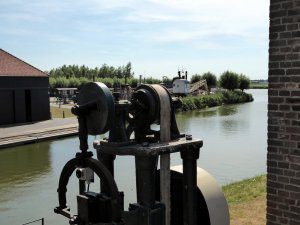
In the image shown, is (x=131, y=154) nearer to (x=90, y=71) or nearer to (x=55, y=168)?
(x=55, y=168)

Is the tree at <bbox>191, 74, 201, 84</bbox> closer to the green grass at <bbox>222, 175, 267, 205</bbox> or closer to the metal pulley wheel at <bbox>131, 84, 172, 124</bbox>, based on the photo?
the green grass at <bbox>222, 175, 267, 205</bbox>

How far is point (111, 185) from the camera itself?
328 cm

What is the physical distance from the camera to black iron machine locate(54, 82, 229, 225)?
3379 millimetres

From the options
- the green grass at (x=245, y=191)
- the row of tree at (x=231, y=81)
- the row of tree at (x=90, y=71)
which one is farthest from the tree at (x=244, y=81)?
the green grass at (x=245, y=191)

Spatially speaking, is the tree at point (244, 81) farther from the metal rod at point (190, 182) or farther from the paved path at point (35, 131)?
the metal rod at point (190, 182)

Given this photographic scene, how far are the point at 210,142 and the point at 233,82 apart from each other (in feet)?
179

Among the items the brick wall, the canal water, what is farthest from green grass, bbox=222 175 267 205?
the brick wall

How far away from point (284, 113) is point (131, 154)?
5.21 feet

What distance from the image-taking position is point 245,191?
10.7 m

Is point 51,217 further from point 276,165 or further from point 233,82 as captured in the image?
point 233,82

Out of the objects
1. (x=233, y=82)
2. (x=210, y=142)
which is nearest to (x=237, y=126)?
(x=210, y=142)

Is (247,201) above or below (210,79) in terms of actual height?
below

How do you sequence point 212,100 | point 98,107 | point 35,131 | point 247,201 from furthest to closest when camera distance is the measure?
point 212,100 < point 35,131 < point 247,201 < point 98,107

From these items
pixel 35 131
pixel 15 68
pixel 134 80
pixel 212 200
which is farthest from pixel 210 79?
pixel 212 200
